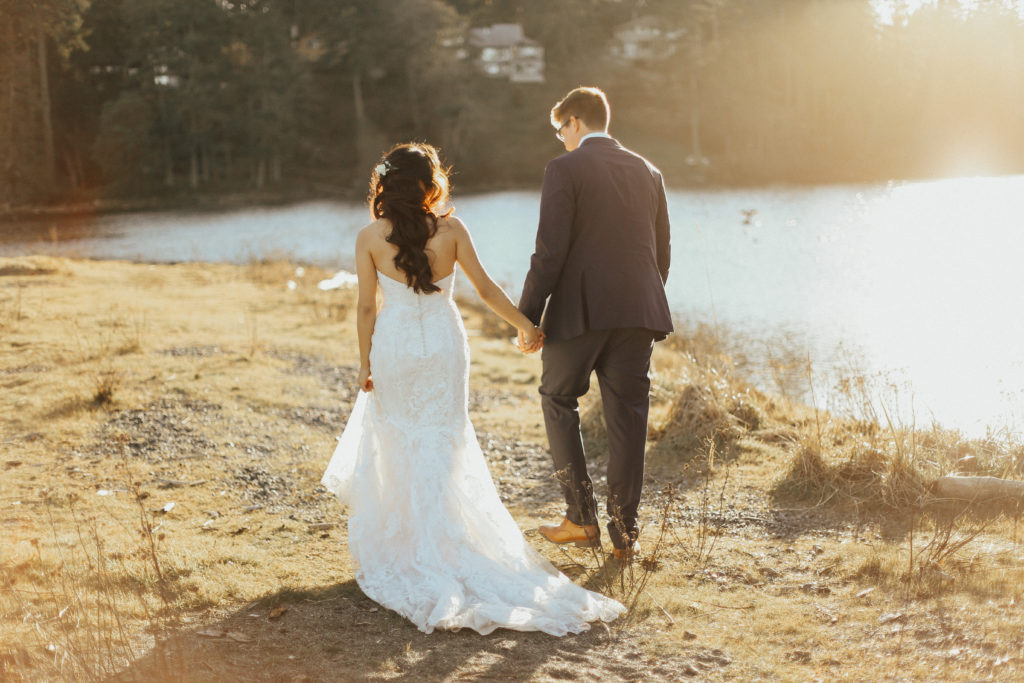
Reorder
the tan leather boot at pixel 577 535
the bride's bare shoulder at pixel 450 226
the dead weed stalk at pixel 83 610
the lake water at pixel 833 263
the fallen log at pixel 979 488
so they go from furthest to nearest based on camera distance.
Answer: the lake water at pixel 833 263
the fallen log at pixel 979 488
the tan leather boot at pixel 577 535
the bride's bare shoulder at pixel 450 226
the dead weed stalk at pixel 83 610

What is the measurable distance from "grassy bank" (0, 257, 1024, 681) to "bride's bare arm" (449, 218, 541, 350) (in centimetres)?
118

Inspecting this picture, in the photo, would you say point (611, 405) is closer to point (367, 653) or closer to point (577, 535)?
point (577, 535)

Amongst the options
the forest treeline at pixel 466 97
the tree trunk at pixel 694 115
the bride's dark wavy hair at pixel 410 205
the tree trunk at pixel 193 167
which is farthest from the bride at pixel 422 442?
the tree trunk at pixel 694 115

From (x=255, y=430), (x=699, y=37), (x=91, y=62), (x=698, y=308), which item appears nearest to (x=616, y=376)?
(x=255, y=430)

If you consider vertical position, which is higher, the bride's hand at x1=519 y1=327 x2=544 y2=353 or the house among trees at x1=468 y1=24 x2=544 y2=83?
the house among trees at x1=468 y1=24 x2=544 y2=83

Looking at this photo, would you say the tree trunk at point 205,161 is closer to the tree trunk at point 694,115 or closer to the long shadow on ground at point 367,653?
the tree trunk at point 694,115

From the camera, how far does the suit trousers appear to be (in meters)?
4.33

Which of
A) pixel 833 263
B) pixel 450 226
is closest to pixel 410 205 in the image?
pixel 450 226

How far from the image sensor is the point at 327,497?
574cm

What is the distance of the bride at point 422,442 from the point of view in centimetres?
387

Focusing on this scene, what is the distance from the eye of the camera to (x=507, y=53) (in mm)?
57562

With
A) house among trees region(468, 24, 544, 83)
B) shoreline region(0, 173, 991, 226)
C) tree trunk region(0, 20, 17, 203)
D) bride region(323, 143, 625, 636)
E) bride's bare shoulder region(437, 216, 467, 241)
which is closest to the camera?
bride region(323, 143, 625, 636)

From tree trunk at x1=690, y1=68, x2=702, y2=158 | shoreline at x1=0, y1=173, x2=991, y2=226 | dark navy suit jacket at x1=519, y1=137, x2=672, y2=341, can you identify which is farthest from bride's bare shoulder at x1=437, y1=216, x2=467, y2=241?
tree trunk at x1=690, y1=68, x2=702, y2=158

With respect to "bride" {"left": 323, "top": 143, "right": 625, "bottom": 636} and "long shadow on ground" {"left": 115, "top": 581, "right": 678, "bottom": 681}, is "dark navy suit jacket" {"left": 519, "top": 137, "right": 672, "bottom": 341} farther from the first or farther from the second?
"long shadow on ground" {"left": 115, "top": 581, "right": 678, "bottom": 681}
